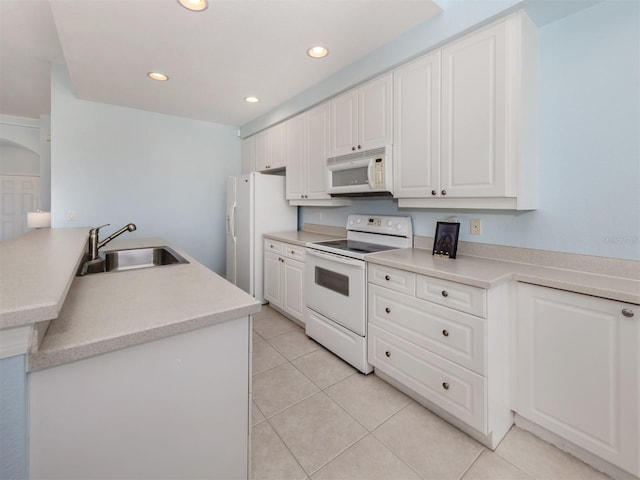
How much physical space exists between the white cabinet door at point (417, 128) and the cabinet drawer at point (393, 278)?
1.94 ft

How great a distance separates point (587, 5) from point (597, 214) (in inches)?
44.0

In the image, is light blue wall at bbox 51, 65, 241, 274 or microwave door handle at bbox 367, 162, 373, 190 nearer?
microwave door handle at bbox 367, 162, 373, 190

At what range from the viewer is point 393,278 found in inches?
77.4

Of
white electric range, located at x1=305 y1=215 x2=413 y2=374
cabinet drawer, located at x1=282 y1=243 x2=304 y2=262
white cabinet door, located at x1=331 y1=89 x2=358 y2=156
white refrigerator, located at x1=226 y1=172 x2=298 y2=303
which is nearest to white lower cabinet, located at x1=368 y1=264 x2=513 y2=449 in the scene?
white electric range, located at x1=305 y1=215 x2=413 y2=374

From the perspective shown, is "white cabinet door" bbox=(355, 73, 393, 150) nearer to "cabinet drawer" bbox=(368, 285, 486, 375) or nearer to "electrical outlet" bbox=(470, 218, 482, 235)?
"electrical outlet" bbox=(470, 218, 482, 235)

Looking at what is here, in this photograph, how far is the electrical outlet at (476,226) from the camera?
2.07m

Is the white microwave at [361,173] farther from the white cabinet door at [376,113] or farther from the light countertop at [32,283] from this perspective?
the light countertop at [32,283]

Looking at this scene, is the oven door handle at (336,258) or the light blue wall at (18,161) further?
the light blue wall at (18,161)

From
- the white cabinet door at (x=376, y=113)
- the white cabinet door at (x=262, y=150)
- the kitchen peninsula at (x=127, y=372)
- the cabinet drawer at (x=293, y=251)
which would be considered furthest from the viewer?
the white cabinet door at (x=262, y=150)

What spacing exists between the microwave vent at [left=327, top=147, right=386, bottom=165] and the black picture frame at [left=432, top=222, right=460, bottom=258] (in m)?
0.72

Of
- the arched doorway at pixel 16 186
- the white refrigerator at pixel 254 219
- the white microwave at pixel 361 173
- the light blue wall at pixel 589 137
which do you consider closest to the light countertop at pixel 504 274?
the light blue wall at pixel 589 137

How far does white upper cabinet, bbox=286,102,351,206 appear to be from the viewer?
2990 millimetres

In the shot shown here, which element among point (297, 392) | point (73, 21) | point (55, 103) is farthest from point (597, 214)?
point (55, 103)

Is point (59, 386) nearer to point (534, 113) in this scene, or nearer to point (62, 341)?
point (62, 341)
